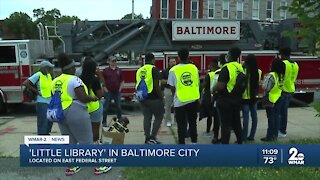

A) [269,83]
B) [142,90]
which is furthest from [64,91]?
[269,83]

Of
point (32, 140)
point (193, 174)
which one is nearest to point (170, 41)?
point (193, 174)

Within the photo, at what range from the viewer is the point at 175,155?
Answer: 3.61 metres

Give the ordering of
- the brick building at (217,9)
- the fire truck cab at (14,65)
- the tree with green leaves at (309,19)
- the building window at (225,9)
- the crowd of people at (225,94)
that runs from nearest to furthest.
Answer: the tree with green leaves at (309,19) < the crowd of people at (225,94) < the fire truck cab at (14,65) < the brick building at (217,9) < the building window at (225,9)

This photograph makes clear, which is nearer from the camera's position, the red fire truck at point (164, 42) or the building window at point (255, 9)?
the red fire truck at point (164, 42)

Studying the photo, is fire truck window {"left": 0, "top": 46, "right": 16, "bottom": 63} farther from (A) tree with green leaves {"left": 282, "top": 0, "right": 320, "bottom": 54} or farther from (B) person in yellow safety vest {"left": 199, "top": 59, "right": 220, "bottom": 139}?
(A) tree with green leaves {"left": 282, "top": 0, "right": 320, "bottom": 54}

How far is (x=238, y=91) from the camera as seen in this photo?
650cm

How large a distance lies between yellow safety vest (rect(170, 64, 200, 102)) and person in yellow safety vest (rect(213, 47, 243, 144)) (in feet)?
1.45

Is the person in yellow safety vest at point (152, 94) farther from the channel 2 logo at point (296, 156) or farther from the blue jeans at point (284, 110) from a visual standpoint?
the channel 2 logo at point (296, 156)

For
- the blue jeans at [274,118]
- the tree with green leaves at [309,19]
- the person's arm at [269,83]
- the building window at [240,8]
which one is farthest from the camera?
the building window at [240,8]

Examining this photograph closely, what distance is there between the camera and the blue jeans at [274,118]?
25.7 feet

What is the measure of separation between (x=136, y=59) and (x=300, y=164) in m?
10.3

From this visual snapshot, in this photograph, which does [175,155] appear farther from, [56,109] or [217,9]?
[217,9]

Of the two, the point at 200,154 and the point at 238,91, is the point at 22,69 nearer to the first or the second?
the point at 238,91

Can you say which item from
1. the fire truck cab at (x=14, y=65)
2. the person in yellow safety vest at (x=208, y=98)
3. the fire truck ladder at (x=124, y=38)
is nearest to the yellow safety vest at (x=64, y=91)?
the person in yellow safety vest at (x=208, y=98)
